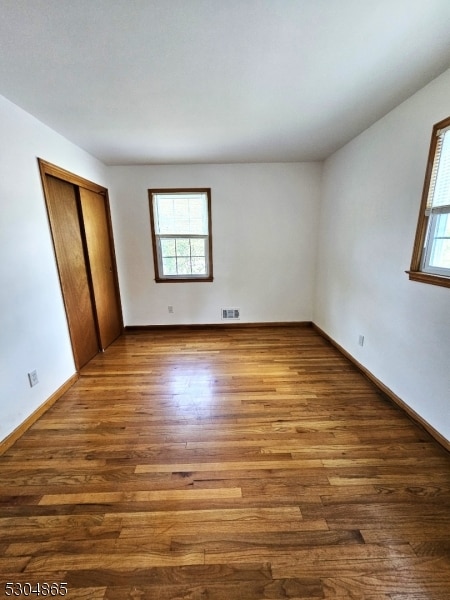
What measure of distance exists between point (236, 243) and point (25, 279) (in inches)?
102

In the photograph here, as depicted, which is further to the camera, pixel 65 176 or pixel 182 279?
pixel 182 279

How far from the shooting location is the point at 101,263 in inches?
127

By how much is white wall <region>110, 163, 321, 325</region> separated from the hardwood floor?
67.3 inches

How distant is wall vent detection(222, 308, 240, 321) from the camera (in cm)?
393

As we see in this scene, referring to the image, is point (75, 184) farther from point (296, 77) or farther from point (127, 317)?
point (296, 77)

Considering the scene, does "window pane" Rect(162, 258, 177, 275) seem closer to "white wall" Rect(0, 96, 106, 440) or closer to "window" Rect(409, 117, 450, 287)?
"white wall" Rect(0, 96, 106, 440)

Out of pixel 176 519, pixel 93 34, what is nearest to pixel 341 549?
pixel 176 519

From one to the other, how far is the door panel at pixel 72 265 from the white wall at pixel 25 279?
0.43 feet

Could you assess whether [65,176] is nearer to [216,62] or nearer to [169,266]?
[169,266]

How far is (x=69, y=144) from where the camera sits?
2562mm

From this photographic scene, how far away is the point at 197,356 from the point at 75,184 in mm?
2405

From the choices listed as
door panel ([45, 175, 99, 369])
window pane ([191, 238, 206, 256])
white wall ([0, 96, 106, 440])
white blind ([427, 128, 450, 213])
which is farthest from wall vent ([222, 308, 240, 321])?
white blind ([427, 128, 450, 213])

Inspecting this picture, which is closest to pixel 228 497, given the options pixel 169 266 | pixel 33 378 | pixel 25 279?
pixel 33 378

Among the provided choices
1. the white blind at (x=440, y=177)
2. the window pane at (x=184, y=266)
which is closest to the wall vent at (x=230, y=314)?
the window pane at (x=184, y=266)
